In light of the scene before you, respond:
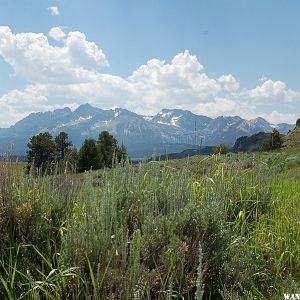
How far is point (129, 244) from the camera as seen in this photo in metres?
3.64

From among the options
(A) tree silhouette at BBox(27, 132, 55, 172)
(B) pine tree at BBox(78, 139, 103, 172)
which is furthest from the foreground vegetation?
(B) pine tree at BBox(78, 139, 103, 172)

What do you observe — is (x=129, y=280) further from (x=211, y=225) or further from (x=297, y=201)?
(x=297, y=201)

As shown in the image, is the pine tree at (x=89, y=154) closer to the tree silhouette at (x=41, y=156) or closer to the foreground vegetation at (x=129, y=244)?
the tree silhouette at (x=41, y=156)

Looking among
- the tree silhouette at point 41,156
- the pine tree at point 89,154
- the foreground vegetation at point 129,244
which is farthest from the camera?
the pine tree at point 89,154

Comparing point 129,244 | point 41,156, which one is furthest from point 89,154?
point 129,244

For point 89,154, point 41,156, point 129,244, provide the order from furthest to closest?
point 89,154
point 41,156
point 129,244

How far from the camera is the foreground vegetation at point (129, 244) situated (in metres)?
3.14

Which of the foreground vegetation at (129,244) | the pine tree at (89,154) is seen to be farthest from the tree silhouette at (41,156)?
the pine tree at (89,154)

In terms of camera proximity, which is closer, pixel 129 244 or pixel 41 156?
pixel 129 244

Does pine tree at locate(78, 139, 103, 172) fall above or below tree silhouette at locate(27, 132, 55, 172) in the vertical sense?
below

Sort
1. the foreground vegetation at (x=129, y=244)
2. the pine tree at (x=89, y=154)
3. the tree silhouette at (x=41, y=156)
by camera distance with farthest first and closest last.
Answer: the pine tree at (x=89, y=154) → the tree silhouette at (x=41, y=156) → the foreground vegetation at (x=129, y=244)

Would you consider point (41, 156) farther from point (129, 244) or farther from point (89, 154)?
point (89, 154)

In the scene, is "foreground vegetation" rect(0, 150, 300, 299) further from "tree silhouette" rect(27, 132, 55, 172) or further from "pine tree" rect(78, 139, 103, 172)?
"pine tree" rect(78, 139, 103, 172)

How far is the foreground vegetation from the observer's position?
314 cm
